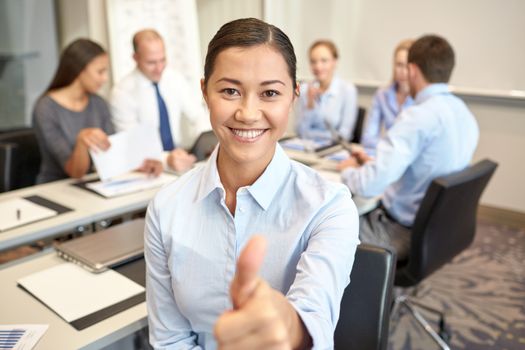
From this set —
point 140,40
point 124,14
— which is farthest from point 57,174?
point 124,14

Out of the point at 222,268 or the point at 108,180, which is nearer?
the point at 222,268

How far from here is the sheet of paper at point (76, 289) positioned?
1318 mm

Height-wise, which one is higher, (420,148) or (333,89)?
(333,89)

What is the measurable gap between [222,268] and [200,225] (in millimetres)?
109

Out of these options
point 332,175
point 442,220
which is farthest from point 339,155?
point 442,220

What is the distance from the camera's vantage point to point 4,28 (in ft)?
14.8

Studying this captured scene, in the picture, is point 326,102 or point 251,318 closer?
point 251,318

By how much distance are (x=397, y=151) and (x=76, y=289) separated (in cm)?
141

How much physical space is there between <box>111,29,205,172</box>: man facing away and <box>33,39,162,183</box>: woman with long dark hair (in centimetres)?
23

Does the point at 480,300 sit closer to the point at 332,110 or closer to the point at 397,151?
the point at 397,151

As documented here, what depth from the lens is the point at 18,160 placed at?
2633 millimetres

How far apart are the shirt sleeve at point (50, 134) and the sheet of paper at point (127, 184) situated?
0.87 feet

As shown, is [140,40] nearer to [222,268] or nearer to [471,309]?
[222,268]

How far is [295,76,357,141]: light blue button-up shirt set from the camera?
144 inches
